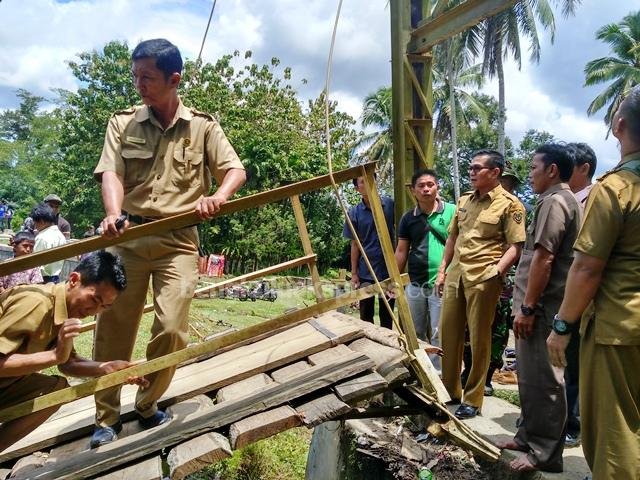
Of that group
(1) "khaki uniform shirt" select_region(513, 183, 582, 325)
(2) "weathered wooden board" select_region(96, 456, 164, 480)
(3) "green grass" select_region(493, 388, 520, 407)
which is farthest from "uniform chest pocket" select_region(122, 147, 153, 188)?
(3) "green grass" select_region(493, 388, 520, 407)

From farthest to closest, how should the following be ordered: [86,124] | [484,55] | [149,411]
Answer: [484,55], [86,124], [149,411]

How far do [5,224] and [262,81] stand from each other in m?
26.8

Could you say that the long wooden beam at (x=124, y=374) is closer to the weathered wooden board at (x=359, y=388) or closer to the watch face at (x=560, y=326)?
the weathered wooden board at (x=359, y=388)

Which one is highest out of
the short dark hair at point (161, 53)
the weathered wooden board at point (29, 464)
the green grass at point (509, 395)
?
the short dark hair at point (161, 53)

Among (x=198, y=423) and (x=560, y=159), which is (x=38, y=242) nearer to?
(x=198, y=423)

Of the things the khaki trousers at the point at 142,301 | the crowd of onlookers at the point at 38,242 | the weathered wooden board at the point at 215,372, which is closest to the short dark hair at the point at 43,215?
the crowd of onlookers at the point at 38,242

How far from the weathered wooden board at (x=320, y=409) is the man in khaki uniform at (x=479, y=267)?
1362mm

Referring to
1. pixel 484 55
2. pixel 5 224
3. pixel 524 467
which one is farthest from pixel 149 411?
pixel 5 224

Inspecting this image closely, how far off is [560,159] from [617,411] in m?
1.50

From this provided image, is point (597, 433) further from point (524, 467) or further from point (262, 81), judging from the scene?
point (262, 81)

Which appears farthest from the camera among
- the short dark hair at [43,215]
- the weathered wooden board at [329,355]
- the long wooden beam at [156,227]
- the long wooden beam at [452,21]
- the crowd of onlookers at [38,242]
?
the short dark hair at [43,215]

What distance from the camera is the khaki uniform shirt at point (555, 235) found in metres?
2.86

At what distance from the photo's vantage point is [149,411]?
2.84 meters

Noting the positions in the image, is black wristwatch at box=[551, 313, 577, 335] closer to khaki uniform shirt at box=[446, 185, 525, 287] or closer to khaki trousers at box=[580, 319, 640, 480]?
khaki trousers at box=[580, 319, 640, 480]
